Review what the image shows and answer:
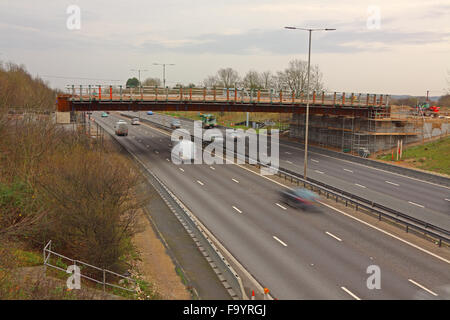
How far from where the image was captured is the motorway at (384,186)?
26375 mm

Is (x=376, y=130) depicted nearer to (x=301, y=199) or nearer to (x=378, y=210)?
(x=301, y=199)

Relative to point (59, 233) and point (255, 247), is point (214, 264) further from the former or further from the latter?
point (59, 233)

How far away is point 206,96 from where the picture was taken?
4909cm

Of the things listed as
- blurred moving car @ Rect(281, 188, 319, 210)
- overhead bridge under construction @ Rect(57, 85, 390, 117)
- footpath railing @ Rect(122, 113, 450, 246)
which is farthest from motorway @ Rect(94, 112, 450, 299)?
overhead bridge under construction @ Rect(57, 85, 390, 117)

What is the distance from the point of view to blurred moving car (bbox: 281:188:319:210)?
1065 inches

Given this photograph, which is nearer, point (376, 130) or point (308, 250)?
point (308, 250)

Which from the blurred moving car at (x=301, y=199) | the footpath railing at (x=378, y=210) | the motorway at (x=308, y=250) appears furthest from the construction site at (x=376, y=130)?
the motorway at (x=308, y=250)

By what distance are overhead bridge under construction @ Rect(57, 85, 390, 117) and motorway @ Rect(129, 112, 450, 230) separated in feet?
25.1

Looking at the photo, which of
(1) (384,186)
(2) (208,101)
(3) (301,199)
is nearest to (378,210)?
(3) (301,199)

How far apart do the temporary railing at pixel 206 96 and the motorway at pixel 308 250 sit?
58.0 ft

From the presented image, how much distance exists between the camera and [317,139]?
60.0 m

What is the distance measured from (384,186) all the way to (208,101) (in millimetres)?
23190

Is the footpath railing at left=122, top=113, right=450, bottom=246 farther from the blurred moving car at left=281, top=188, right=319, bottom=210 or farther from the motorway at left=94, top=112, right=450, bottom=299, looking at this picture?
the motorway at left=94, top=112, right=450, bottom=299
